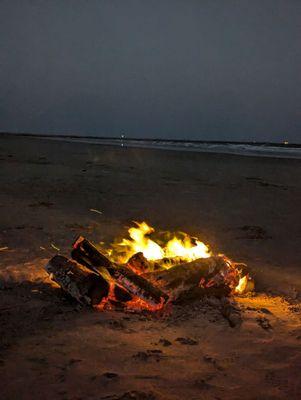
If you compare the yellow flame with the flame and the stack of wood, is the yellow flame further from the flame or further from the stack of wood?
the flame

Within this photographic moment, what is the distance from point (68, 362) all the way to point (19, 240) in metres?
4.59

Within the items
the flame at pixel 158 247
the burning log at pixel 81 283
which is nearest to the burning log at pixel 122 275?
the burning log at pixel 81 283

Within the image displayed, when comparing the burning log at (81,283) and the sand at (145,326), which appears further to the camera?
the burning log at (81,283)

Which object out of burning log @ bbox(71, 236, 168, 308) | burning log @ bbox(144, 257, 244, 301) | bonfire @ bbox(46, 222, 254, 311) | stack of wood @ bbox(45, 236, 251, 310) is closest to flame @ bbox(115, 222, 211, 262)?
bonfire @ bbox(46, 222, 254, 311)

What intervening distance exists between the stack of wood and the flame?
36 centimetres

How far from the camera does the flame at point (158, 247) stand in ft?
21.2

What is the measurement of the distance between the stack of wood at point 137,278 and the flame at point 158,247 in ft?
1.19

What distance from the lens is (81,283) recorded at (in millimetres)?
5281

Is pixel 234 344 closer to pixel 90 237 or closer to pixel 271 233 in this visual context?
pixel 90 237

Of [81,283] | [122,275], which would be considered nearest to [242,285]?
[122,275]

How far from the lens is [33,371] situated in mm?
3895

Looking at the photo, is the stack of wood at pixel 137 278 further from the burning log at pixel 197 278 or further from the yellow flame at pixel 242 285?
the yellow flame at pixel 242 285

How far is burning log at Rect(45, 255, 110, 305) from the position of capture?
5230 mm

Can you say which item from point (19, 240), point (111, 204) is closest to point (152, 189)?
point (111, 204)
